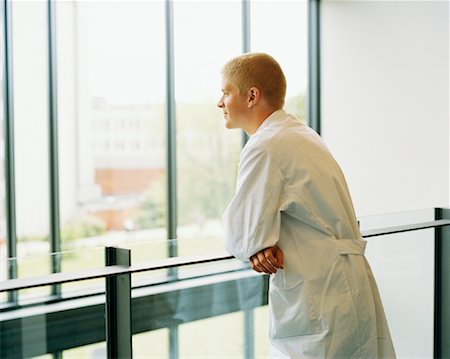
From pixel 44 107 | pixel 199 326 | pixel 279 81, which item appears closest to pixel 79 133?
pixel 44 107

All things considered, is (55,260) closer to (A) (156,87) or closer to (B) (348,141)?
(A) (156,87)

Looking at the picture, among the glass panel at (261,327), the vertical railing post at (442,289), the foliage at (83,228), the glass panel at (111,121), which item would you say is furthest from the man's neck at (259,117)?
the foliage at (83,228)

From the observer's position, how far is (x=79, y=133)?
18.7 ft

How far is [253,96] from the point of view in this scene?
7.01ft

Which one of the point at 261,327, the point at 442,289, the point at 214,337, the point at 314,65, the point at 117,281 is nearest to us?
the point at 117,281

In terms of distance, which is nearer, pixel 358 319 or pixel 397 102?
pixel 358 319

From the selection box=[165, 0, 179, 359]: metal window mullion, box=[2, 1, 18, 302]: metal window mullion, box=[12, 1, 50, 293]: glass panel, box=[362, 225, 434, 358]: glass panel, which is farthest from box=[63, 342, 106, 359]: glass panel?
box=[165, 0, 179, 359]: metal window mullion

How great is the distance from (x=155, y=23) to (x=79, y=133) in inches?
47.0

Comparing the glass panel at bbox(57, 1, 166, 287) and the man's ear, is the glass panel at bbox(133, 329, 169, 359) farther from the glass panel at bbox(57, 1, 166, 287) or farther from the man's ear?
the glass panel at bbox(57, 1, 166, 287)

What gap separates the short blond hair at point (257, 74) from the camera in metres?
2.11

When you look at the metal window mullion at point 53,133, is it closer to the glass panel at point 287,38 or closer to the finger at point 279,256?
the glass panel at point 287,38

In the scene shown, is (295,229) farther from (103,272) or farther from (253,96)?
(103,272)

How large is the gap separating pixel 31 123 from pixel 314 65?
3065mm

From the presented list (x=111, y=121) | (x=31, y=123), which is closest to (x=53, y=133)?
(x=31, y=123)
